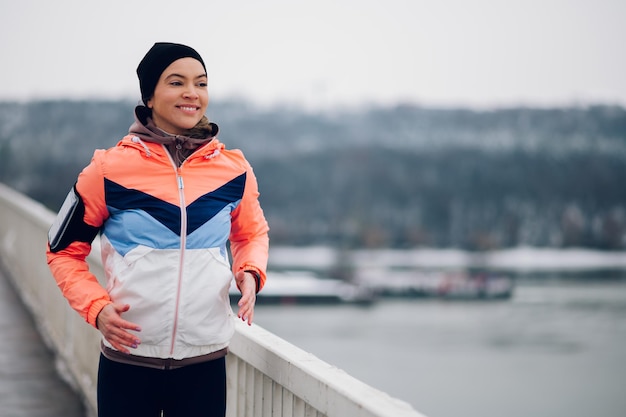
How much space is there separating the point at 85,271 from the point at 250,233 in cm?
38

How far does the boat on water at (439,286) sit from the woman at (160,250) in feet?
227

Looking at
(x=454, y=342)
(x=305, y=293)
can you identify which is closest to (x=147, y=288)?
(x=454, y=342)

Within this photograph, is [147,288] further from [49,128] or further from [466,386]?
[49,128]

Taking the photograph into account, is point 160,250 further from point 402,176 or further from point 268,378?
point 402,176

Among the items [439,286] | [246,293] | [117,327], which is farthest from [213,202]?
[439,286]

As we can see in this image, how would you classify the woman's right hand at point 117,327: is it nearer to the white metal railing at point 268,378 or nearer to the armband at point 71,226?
the armband at point 71,226

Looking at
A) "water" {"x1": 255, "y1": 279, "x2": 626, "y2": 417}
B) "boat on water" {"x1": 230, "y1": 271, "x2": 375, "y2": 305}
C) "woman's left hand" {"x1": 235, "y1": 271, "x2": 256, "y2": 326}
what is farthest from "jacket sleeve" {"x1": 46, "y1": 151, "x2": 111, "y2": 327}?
"boat on water" {"x1": 230, "y1": 271, "x2": 375, "y2": 305}

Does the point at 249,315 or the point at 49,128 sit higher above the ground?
the point at 249,315

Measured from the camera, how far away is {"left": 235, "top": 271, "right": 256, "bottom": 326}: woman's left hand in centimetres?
191

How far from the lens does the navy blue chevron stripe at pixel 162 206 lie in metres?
1.78

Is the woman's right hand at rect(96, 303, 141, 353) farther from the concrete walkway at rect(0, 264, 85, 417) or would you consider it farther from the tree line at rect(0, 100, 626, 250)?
the tree line at rect(0, 100, 626, 250)

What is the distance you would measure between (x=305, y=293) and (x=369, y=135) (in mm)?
75431

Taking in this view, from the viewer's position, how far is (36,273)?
6152 millimetres

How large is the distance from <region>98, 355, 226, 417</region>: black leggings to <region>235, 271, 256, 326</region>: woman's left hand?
0.12 m
